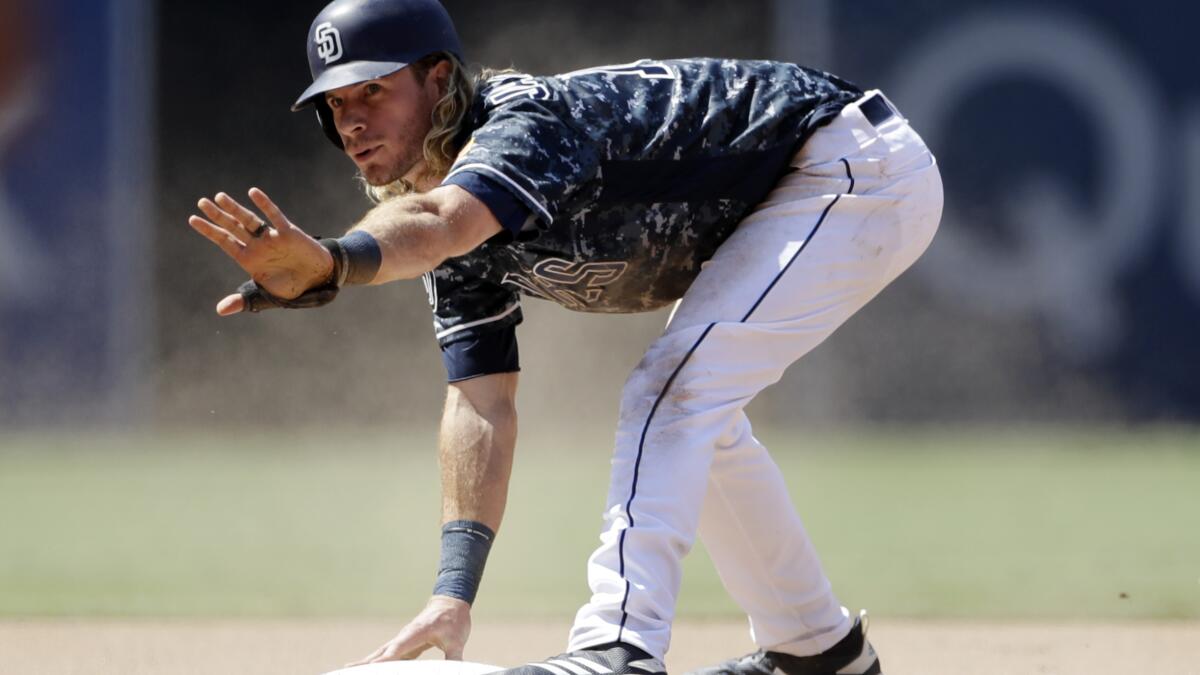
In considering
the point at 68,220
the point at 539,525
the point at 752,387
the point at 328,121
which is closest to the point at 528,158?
the point at 752,387

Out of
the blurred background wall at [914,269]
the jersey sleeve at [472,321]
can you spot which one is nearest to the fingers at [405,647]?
the jersey sleeve at [472,321]

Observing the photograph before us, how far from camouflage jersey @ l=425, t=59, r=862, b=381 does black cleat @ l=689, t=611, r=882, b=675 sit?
0.79 m

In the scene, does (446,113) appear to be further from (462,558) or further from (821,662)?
(821,662)

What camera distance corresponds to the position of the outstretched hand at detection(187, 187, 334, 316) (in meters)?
2.37

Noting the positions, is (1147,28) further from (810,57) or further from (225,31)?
(225,31)

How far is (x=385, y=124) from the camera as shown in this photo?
3094mm

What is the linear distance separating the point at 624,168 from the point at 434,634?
933 mm

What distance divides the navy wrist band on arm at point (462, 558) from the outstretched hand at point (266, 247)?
A: 93 cm

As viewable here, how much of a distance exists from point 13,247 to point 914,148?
729cm

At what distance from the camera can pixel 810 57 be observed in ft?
32.3

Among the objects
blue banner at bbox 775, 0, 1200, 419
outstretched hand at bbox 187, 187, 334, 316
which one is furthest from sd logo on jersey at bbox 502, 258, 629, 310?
blue banner at bbox 775, 0, 1200, 419

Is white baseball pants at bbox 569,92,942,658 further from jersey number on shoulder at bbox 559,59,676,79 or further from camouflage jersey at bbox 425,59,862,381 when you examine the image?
jersey number on shoulder at bbox 559,59,676,79

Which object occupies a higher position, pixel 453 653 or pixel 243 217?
pixel 243 217

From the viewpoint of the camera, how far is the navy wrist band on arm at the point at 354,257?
244 centimetres
